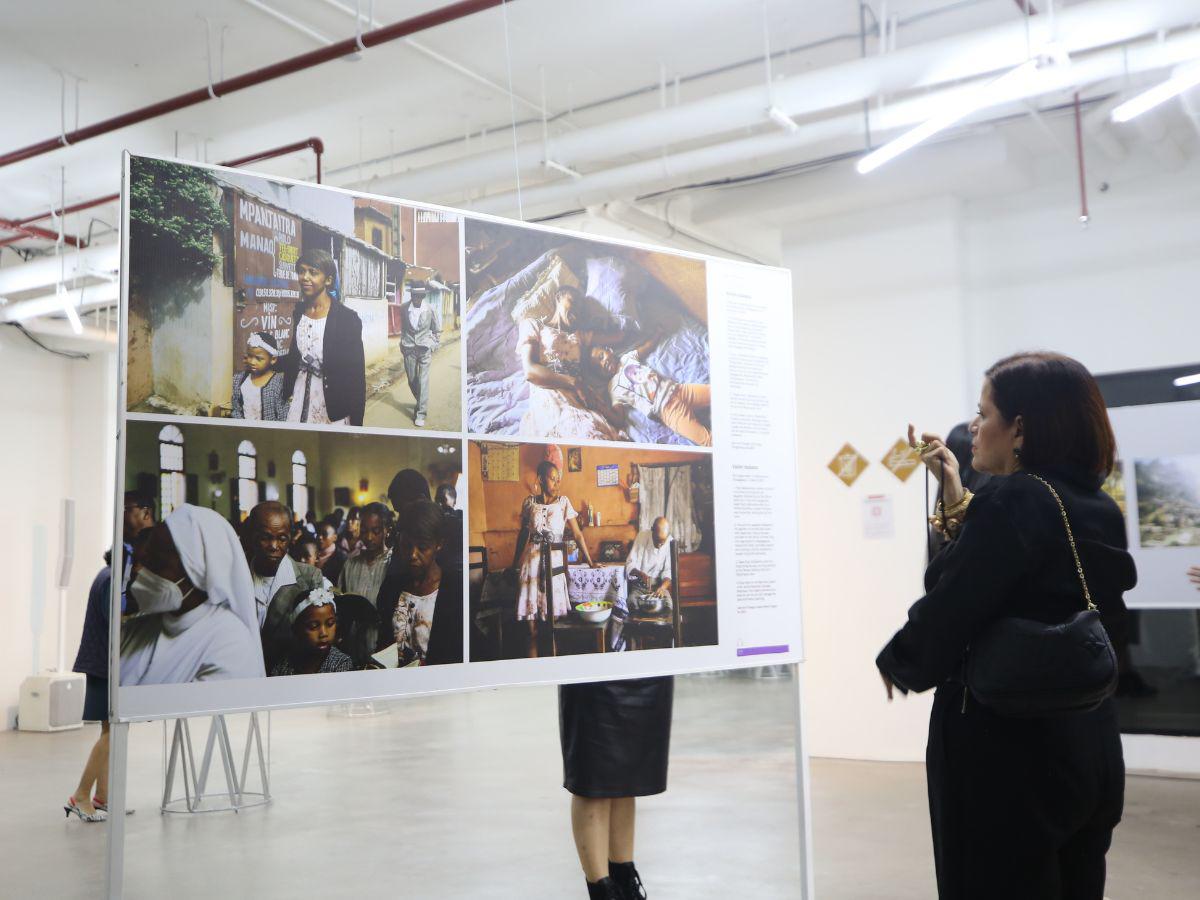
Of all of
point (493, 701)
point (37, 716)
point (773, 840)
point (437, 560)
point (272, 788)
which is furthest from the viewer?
point (493, 701)

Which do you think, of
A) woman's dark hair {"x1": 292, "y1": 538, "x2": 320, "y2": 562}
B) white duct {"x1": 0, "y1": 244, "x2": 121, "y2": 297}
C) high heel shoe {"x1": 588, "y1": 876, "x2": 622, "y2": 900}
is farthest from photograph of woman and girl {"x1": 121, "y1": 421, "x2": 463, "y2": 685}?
white duct {"x1": 0, "y1": 244, "x2": 121, "y2": 297}

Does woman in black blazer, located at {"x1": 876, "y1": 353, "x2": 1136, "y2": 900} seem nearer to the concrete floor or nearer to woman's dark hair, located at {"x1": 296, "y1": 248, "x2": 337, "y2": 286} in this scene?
woman's dark hair, located at {"x1": 296, "y1": 248, "x2": 337, "y2": 286}

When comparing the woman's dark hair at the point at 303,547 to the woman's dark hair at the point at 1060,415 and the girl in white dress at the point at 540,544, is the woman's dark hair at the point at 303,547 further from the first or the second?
the woman's dark hair at the point at 1060,415

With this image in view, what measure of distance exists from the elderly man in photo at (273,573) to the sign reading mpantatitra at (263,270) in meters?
0.35

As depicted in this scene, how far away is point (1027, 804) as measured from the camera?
180cm

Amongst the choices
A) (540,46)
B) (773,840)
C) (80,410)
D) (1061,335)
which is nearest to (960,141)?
(1061,335)

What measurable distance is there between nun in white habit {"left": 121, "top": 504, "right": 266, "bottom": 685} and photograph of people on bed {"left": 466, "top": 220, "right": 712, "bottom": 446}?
73cm

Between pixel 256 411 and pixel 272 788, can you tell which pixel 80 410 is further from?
pixel 256 411

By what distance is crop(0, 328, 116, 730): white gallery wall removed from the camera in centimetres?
1055

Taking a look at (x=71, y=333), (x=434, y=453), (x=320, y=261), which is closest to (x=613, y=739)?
(x=434, y=453)

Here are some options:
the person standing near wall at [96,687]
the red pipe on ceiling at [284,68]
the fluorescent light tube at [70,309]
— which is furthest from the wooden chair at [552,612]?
the fluorescent light tube at [70,309]

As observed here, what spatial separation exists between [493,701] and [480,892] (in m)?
6.75

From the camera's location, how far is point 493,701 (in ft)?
36.0

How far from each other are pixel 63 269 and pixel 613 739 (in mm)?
6509
